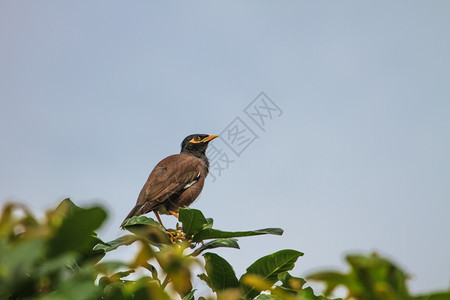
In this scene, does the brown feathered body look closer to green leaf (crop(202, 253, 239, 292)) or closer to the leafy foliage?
green leaf (crop(202, 253, 239, 292))

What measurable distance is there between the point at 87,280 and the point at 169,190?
7656 mm

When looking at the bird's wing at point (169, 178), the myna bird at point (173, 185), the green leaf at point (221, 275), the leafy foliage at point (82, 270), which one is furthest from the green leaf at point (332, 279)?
the bird's wing at point (169, 178)

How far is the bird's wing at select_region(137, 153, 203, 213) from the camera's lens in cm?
815

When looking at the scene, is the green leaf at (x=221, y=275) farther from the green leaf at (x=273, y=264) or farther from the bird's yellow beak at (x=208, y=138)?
the bird's yellow beak at (x=208, y=138)

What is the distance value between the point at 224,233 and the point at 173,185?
6.07 meters

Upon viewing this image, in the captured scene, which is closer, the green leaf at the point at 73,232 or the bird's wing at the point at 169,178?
the green leaf at the point at 73,232

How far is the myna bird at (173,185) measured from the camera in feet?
26.7

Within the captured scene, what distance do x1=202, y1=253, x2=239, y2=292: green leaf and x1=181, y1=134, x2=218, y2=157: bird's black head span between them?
799 cm

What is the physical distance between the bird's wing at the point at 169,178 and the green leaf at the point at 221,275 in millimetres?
5743

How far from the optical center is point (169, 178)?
8.73 meters

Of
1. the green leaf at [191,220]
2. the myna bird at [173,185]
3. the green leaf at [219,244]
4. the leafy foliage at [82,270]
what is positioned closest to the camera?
the leafy foliage at [82,270]

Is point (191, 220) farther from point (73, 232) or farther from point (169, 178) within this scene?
point (169, 178)

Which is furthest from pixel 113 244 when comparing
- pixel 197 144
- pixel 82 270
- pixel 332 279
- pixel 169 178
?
pixel 197 144

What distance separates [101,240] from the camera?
2.10m
